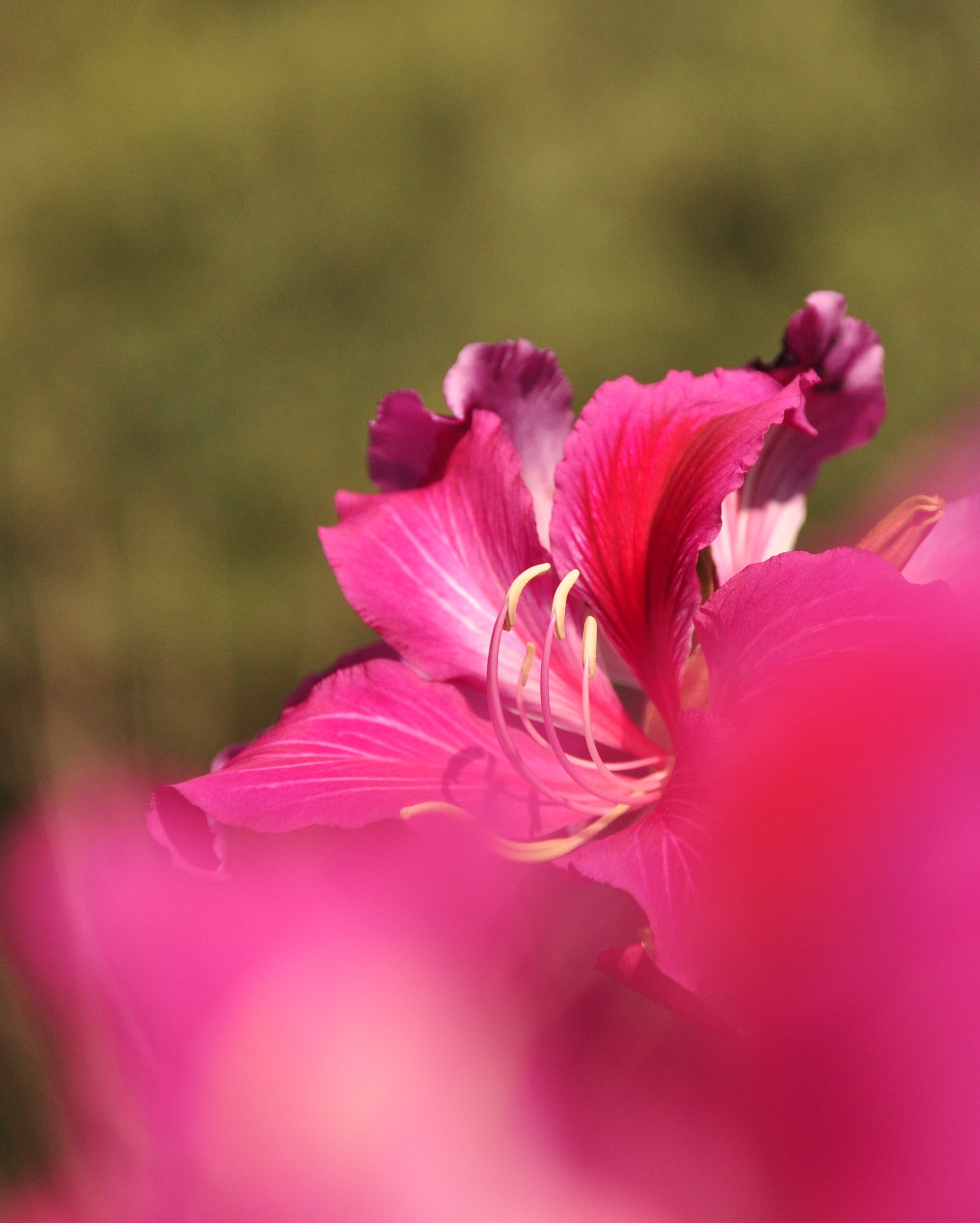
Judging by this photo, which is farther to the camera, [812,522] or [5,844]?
[812,522]

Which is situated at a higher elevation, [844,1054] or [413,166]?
[413,166]

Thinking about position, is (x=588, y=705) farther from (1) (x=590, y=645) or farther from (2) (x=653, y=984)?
(2) (x=653, y=984)

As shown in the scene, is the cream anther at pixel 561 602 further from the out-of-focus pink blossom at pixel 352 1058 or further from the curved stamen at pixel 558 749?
the out-of-focus pink blossom at pixel 352 1058

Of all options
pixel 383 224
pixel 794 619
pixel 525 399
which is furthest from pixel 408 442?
pixel 383 224

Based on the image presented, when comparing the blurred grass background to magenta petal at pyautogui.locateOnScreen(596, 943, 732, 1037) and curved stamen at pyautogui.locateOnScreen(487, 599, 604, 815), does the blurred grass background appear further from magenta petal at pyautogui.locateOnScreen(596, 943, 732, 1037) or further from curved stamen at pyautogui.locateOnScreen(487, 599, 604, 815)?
magenta petal at pyautogui.locateOnScreen(596, 943, 732, 1037)

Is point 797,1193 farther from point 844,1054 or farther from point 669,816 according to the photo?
point 669,816

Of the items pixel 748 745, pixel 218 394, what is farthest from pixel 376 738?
pixel 218 394
